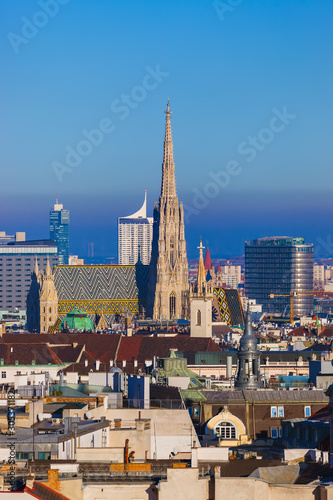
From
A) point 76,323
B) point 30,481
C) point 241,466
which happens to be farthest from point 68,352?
point 30,481

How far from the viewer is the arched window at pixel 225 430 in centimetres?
4947

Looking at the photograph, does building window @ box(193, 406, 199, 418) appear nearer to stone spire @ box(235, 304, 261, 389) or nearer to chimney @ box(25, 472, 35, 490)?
stone spire @ box(235, 304, 261, 389)

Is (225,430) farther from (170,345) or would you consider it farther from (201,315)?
(201,315)

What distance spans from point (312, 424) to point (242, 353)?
23.4m

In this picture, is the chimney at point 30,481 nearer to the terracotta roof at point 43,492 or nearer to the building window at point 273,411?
the terracotta roof at point 43,492

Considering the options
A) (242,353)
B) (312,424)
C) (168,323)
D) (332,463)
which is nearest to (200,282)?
(168,323)

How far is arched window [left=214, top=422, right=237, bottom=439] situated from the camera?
49469 mm

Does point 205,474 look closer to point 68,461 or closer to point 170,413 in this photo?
point 68,461

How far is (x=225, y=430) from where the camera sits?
1983 inches

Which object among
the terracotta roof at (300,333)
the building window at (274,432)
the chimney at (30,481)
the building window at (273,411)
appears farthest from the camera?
the terracotta roof at (300,333)

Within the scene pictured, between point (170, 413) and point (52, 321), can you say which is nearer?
point (170, 413)

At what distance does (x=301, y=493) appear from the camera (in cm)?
2645

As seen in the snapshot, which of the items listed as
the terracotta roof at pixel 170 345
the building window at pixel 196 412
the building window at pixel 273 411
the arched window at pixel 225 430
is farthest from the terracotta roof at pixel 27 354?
the arched window at pixel 225 430

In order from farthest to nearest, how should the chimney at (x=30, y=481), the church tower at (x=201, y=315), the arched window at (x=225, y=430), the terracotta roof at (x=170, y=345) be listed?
the church tower at (x=201, y=315) < the terracotta roof at (x=170, y=345) < the arched window at (x=225, y=430) < the chimney at (x=30, y=481)
